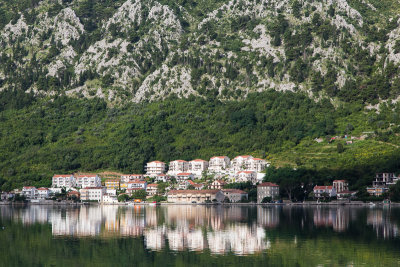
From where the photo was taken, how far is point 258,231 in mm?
67062

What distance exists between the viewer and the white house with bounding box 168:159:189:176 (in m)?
148

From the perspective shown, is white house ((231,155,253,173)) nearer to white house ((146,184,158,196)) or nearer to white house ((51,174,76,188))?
white house ((146,184,158,196))

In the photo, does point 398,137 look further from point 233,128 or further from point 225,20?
point 225,20

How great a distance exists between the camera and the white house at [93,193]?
459ft

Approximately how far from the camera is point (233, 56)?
179 m

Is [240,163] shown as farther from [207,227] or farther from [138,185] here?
[207,227]

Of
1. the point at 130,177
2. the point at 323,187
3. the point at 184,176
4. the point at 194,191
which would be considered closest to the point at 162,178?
the point at 184,176

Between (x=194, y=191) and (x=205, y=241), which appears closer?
(x=205, y=241)

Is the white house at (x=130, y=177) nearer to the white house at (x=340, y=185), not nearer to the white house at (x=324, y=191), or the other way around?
the white house at (x=324, y=191)

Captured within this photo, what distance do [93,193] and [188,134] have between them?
93.7 ft

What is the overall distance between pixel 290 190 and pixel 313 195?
4316mm

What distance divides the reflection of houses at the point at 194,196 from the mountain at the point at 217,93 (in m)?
14.7

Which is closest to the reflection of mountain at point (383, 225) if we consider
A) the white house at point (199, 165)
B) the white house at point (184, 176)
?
the white house at point (184, 176)

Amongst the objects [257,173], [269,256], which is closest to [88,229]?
[269,256]
